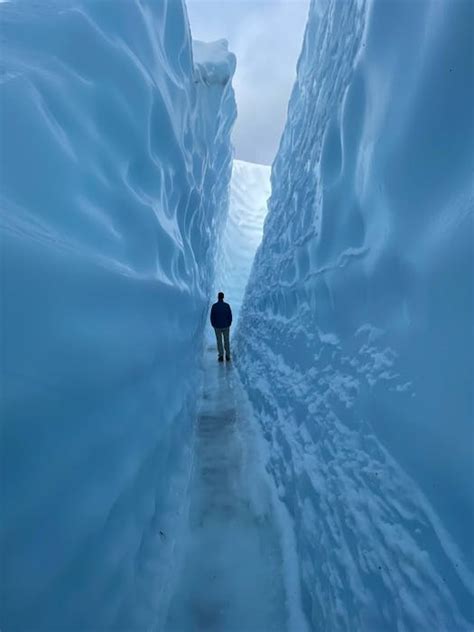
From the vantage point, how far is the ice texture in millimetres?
15430

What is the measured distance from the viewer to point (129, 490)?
1509 mm

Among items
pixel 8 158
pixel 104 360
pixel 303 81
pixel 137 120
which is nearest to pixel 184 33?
pixel 303 81

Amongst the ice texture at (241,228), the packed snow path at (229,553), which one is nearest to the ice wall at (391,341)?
the packed snow path at (229,553)

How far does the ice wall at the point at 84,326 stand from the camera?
0.88 meters

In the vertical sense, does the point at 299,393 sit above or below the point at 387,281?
below

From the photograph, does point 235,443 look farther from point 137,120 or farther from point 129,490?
point 137,120

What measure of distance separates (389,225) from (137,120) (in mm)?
1478

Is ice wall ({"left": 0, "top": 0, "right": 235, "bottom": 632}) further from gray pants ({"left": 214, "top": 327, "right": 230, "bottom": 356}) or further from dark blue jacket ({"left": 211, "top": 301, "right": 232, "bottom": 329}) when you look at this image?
gray pants ({"left": 214, "top": 327, "right": 230, "bottom": 356})

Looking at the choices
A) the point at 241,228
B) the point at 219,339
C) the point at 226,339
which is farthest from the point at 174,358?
the point at 241,228

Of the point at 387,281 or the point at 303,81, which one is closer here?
the point at 387,281

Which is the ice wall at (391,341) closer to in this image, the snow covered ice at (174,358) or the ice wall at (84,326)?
the snow covered ice at (174,358)

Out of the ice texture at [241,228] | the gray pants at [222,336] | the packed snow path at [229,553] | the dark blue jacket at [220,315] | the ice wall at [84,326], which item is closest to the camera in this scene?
the ice wall at [84,326]

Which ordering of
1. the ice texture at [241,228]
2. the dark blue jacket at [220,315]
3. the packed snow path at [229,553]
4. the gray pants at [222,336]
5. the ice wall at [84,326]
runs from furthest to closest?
the ice texture at [241,228] < the gray pants at [222,336] < the dark blue jacket at [220,315] < the packed snow path at [229,553] < the ice wall at [84,326]

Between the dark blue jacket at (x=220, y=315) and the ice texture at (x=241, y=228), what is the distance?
7946 mm
